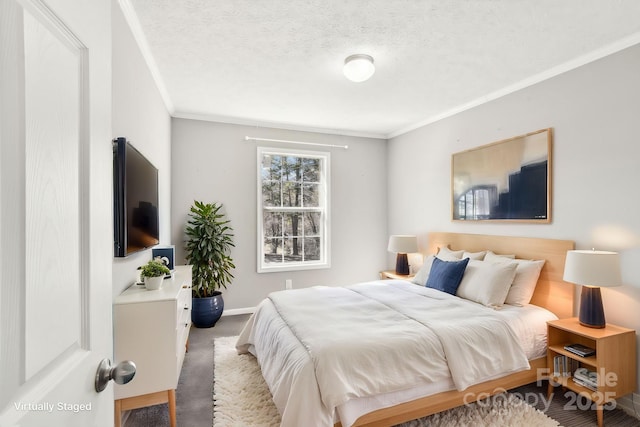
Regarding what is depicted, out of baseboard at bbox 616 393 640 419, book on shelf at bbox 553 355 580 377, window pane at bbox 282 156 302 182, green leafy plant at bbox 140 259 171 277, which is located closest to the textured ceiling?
window pane at bbox 282 156 302 182

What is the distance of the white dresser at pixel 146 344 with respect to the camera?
1843 mm

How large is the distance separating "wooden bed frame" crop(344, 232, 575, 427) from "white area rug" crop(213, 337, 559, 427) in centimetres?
10

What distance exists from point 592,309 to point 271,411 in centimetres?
237

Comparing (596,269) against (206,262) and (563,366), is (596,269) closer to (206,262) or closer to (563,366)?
(563,366)

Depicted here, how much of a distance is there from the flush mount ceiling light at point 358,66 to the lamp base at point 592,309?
2.33 meters

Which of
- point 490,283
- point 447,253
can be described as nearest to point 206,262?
point 447,253

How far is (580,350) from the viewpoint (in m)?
2.32

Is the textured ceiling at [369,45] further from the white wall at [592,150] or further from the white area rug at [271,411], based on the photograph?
the white area rug at [271,411]

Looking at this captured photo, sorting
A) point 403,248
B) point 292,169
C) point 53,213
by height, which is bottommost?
point 403,248

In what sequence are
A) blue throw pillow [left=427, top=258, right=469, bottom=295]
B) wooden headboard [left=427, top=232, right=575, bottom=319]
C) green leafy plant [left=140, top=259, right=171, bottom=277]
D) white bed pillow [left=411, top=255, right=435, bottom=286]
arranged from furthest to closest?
white bed pillow [left=411, top=255, right=435, bottom=286], blue throw pillow [left=427, top=258, right=469, bottom=295], wooden headboard [left=427, top=232, right=575, bottom=319], green leafy plant [left=140, top=259, right=171, bottom=277]

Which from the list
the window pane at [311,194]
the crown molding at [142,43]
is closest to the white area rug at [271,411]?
the crown molding at [142,43]

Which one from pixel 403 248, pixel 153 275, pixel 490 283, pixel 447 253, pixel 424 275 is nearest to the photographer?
pixel 153 275

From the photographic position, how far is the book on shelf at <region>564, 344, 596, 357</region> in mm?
2271

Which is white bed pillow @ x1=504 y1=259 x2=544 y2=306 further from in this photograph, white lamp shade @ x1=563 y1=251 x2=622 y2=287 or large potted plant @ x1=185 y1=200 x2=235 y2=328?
large potted plant @ x1=185 y1=200 x2=235 y2=328
